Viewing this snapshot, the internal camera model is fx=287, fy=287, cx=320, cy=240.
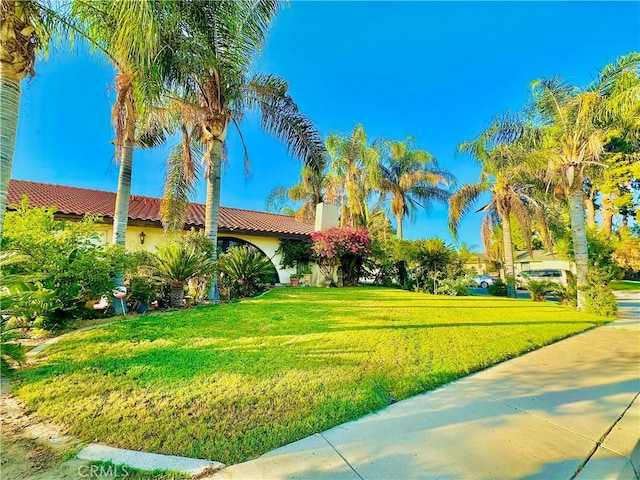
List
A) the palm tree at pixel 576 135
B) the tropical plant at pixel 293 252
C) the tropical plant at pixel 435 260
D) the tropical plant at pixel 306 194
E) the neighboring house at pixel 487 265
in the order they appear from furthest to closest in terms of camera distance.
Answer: the neighboring house at pixel 487 265 → the tropical plant at pixel 306 194 → the tropical plant at pixel 435 260 → the tropical plant at pixel 293 252 → the palm tree at pixel 576 135

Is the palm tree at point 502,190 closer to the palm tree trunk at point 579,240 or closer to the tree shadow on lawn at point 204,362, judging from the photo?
the palm tree trunk at point 579,240

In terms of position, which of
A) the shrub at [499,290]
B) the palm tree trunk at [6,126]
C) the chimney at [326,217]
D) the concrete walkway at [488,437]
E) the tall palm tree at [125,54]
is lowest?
the concrete walkway at [488,437]

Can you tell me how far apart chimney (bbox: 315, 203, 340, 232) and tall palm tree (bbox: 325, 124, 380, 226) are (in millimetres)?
1964

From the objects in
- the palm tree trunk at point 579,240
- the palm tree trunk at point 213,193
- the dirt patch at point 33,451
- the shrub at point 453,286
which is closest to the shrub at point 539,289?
the palm tree trunk at point 579,240

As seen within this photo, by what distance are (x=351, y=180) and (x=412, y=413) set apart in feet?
56.7

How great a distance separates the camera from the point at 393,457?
8.39ft

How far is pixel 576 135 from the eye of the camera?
1162 cm

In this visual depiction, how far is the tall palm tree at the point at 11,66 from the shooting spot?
3.98 meters

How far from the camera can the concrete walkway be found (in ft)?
7.94

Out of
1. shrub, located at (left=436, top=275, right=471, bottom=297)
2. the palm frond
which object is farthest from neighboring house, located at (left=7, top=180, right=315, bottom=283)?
the palm frond

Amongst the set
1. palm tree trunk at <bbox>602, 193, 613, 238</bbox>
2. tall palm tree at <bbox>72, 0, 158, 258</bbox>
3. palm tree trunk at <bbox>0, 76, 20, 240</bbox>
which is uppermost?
palm tree trunk at <bbox>602, 193, 613, 238</bbox>

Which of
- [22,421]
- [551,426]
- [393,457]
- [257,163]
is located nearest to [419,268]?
[257,163]

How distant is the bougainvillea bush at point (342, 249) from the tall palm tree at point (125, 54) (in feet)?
29.4

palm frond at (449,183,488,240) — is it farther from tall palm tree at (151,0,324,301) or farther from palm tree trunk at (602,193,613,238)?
palm tree trunk at (602,193,613,238)
